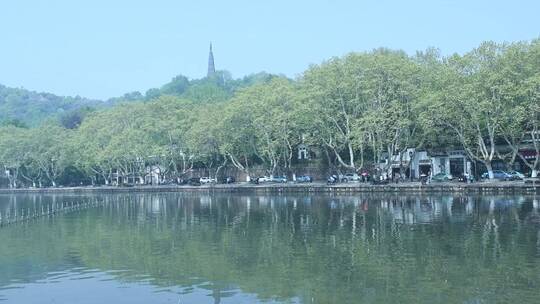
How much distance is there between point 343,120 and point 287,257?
1936 inches

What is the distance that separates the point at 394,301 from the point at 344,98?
2228 inches

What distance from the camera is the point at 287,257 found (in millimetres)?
28172

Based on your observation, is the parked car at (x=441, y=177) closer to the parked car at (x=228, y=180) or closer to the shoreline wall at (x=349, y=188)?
the shoreline wall at (x=349, y=188)

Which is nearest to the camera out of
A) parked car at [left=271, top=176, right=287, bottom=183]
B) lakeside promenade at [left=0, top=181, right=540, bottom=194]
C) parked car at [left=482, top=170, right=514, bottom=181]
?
lakeside promenade at [left=0, top=181, right=540, bottom=194]

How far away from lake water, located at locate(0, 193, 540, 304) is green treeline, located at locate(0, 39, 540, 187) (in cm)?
1618

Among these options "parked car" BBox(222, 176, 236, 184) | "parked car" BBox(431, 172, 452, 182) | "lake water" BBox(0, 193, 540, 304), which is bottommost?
"lake water" BBox(0, 193, 540, 304)

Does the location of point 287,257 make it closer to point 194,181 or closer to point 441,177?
point 441,177

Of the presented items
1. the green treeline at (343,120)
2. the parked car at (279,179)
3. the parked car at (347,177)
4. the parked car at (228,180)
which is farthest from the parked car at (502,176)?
the parked car at (228,180)

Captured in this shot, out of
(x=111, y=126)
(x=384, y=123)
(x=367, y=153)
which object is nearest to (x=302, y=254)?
(x=384, y=123)

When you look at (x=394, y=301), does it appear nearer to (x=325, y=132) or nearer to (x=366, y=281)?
(x=366, y=281)

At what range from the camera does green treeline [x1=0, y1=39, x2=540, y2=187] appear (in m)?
62.6

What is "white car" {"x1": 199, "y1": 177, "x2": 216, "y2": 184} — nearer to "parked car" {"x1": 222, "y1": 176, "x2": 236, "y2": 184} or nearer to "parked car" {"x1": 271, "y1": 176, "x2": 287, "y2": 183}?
"parked car" {"x1": 222, "y1": 176, "x2": 236, "y2": 184}

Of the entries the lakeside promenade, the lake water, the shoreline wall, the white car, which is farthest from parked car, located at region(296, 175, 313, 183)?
the lake water

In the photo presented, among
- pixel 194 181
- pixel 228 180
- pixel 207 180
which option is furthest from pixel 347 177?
pixel 194 181
